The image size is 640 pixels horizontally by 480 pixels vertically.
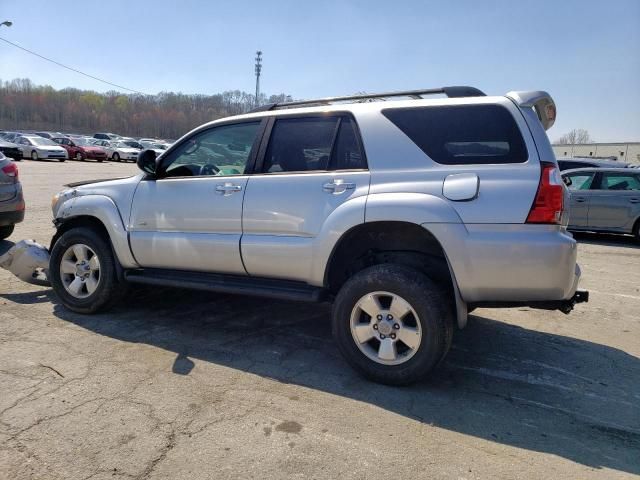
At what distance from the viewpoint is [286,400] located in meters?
3.12

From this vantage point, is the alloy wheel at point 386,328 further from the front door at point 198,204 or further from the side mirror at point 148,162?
the side mirror at point 148,162

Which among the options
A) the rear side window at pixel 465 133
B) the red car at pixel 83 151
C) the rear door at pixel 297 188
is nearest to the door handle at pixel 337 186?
the rear door at pixel 297 188

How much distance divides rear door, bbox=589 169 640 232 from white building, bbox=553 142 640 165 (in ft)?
178

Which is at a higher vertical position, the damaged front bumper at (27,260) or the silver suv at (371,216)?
the silver suv at (371,216)

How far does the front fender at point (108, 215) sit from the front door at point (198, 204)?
0.10m

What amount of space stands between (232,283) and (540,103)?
9.03ft

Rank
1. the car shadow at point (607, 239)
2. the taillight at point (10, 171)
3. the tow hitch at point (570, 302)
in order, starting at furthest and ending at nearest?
the car shadow at point (607, 239)
the taillight at point (10, 171)
the tow hitch at point (570, 302)

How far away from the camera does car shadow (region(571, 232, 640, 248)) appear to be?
10250 mm

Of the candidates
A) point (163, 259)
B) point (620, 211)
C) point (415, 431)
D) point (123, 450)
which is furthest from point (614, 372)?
point (620, 211)

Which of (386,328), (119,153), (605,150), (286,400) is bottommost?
(286,400)

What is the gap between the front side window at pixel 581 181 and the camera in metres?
10.7

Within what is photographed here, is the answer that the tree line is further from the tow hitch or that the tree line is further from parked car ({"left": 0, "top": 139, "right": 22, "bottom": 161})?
the tow hitch

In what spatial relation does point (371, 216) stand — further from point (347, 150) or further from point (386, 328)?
point (386, 328)

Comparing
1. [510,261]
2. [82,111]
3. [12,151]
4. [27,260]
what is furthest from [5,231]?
[82,111]
